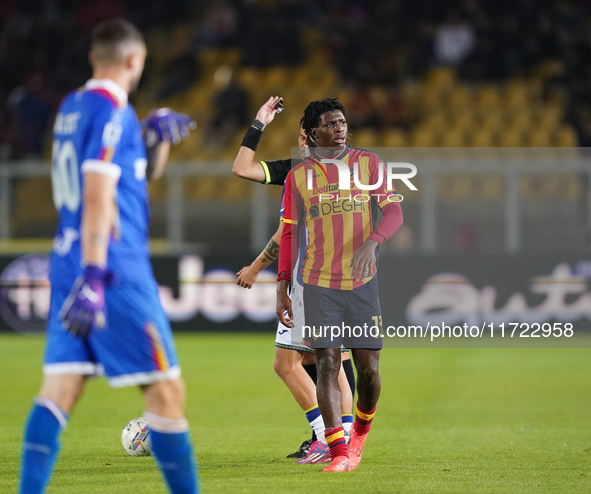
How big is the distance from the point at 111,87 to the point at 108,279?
31.5 inches

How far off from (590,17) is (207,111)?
7742 mm

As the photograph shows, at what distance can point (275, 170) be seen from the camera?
5.61 meters

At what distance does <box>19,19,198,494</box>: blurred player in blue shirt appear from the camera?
3.63 metres

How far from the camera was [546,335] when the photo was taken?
1416 cm

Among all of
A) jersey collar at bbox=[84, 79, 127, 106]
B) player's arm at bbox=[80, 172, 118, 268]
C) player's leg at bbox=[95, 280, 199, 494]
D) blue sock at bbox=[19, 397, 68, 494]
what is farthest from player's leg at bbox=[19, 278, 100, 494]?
jersey collar at bbox=[84, 79, 127, 106]

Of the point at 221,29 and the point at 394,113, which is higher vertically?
the point at 221,29

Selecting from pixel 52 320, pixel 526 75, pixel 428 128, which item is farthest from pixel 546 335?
pixel 52 320

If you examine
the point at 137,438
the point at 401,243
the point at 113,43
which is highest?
the point at 113,43

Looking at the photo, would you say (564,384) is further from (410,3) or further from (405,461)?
(410,3)

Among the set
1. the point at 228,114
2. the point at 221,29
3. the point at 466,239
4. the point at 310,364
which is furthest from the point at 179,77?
the point at 310,364

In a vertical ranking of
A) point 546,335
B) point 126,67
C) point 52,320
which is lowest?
point 546,335

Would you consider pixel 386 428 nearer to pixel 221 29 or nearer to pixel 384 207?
pixel 384 207

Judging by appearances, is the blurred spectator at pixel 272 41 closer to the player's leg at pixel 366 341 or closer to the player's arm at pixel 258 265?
the player's arm at pixel 258 265

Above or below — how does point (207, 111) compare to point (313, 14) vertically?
below
